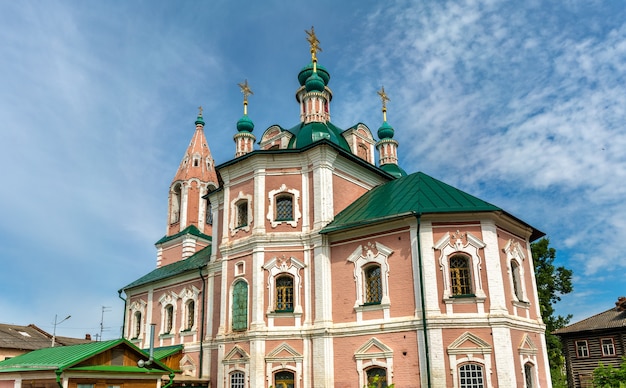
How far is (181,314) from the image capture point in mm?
23125

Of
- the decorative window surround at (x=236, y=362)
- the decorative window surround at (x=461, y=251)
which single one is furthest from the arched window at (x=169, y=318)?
the decorative window surround at (x=461, y=251)

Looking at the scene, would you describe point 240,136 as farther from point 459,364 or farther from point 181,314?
point 459,364

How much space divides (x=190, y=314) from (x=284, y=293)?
6.73 metres

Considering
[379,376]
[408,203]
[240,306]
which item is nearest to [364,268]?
[408,203]

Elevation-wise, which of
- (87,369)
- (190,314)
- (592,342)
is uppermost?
(190,314)

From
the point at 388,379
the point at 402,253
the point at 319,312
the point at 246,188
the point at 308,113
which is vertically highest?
the point at 308,113

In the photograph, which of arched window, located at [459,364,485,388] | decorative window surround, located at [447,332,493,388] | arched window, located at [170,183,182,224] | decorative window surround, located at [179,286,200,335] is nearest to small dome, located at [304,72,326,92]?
decorative window surround, located at [179,286,200,335]

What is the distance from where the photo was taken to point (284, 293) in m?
18.0

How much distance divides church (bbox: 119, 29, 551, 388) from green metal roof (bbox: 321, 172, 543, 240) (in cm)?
7

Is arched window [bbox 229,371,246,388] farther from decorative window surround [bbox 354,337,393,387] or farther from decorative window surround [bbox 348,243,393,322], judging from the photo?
decorative window surround [bbox 348,243,393,322]

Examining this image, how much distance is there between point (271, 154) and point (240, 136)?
264 inches

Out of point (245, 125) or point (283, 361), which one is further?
point (245, 125)

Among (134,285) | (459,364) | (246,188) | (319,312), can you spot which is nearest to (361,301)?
(319,312)

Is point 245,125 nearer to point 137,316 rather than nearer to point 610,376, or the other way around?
point 137,316
